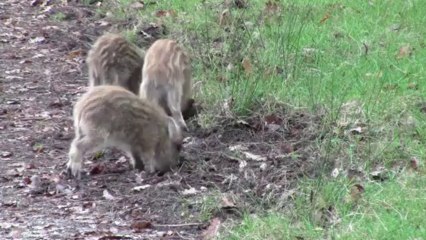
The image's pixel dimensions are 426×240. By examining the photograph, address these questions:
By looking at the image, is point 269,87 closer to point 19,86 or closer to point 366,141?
point 366,141

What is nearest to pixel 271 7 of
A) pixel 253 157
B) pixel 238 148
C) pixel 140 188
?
pixel 238 148

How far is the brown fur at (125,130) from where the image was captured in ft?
26.1

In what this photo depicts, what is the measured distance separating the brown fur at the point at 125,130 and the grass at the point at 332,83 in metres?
0.90

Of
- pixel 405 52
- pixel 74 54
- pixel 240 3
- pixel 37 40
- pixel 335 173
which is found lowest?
pixel 37 40

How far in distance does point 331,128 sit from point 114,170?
1.79 metres

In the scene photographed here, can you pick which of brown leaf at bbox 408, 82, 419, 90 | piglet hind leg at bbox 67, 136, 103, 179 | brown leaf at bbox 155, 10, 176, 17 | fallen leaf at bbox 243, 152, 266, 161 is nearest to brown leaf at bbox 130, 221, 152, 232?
piglet hind leg at bbox 67, 136, 103, 179

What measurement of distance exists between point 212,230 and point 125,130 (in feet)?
4.72

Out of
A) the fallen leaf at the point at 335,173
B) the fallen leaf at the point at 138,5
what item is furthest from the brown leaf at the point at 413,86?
the fallen leaf at the point at 138,5

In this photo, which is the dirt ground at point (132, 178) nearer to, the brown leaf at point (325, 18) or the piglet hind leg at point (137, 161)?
the piglet hind leg at point (137, 161)

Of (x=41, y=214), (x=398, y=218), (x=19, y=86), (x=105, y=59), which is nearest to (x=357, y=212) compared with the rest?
(x=398, y=218)

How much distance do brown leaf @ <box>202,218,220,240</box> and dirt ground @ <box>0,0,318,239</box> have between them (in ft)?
0.08

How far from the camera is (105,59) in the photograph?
9.47 meters

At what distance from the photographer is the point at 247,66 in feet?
32.0

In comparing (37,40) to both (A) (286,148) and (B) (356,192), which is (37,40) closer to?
(A) (286,148)
